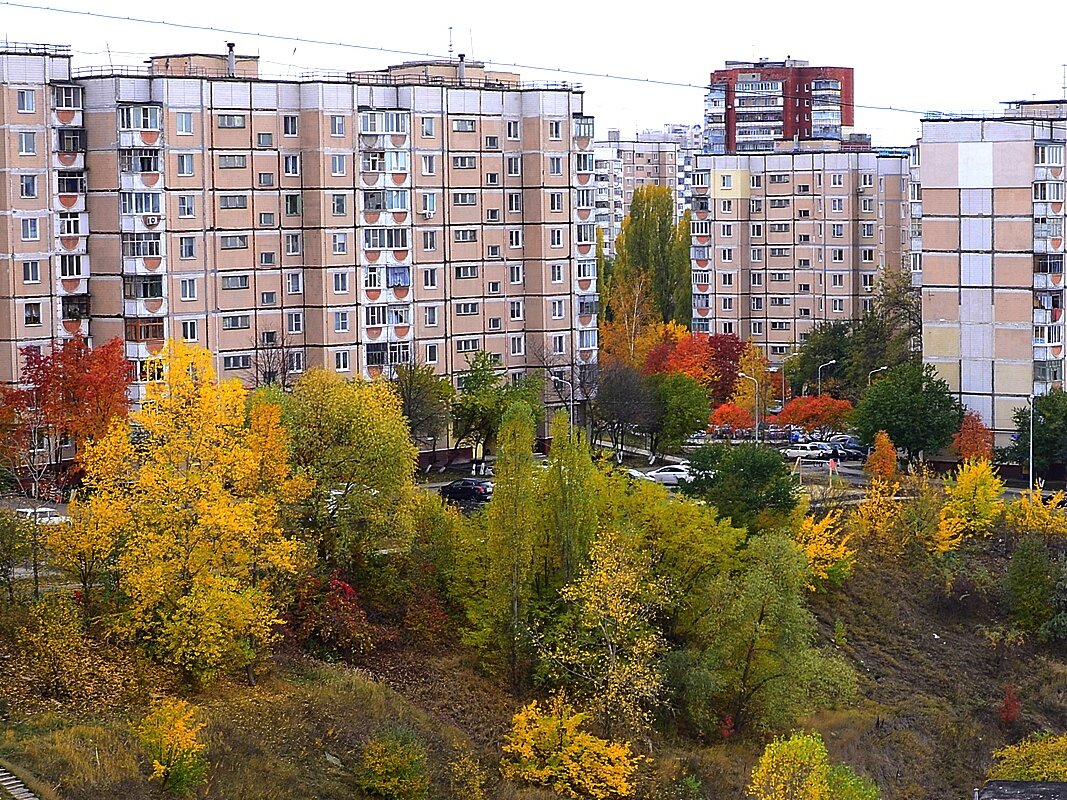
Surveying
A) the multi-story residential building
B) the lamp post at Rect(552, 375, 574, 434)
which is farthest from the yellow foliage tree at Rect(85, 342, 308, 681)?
the multi-story residential building

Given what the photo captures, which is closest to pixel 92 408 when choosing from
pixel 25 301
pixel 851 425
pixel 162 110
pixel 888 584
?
pixel 25 301

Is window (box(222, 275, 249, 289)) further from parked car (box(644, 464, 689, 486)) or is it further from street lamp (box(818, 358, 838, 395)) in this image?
street lamp (box(818, 358, 838, 395))

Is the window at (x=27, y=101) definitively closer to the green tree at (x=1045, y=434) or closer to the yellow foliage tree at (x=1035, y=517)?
the yellow foliage tree at (x=1035, y=517)

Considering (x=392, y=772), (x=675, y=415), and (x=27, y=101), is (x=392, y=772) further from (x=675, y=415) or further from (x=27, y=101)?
(x=675, y=415)

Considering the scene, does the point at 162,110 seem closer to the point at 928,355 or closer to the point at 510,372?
the point at 510,372

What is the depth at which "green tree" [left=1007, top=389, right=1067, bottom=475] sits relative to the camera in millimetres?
57375

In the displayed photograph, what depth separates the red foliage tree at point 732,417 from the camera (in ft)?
215

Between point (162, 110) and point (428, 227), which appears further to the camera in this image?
point (428, 227)

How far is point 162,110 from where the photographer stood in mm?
55031

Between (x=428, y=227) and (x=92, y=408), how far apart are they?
1569 cm

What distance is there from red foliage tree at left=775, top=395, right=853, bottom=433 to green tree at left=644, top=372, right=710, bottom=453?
4096 millimetres

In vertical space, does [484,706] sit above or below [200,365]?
below

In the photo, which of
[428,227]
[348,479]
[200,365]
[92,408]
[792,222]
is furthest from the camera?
[792,222]

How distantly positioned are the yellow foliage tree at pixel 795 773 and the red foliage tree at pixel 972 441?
2637cm
